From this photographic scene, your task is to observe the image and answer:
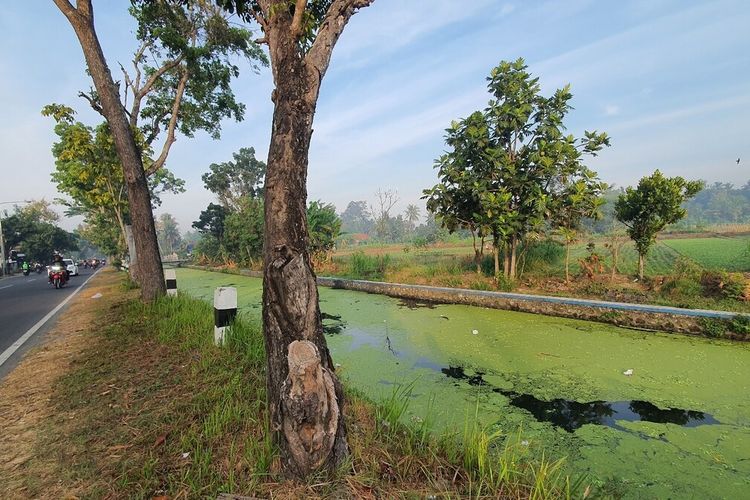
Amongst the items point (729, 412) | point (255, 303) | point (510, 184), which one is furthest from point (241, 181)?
point (729, 412)

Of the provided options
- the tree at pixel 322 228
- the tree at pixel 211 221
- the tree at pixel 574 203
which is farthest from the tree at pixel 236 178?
the tree at pixel 574 203

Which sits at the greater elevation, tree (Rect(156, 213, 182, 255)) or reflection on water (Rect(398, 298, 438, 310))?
tree (Rect(156, 213, 182, 255))

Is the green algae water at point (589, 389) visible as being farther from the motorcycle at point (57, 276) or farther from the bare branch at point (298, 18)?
the motorcycle at point (57, 276)

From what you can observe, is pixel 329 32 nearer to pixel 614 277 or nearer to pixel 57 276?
pixel 614 277

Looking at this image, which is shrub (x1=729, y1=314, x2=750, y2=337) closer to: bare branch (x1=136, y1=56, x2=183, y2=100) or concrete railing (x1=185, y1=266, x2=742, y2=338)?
concrete railing (x1=185, y1=266, x2=742, y2=338)

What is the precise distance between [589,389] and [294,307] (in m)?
2.75

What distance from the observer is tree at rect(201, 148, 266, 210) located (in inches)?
1131

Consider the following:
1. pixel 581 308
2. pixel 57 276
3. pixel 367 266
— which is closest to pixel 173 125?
pixel 367 266

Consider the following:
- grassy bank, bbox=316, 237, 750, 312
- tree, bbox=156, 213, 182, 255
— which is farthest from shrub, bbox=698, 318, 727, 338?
tree, bbox=156, 213, 182, 255

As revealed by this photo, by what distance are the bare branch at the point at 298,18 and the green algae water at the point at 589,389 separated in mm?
2386

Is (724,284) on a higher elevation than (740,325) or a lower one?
higher

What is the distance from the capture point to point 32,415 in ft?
7.41

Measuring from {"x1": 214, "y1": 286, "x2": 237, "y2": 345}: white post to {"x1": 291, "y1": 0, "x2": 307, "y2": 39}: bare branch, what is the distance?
2325 millimetres

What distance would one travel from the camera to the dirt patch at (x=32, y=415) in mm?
1565
